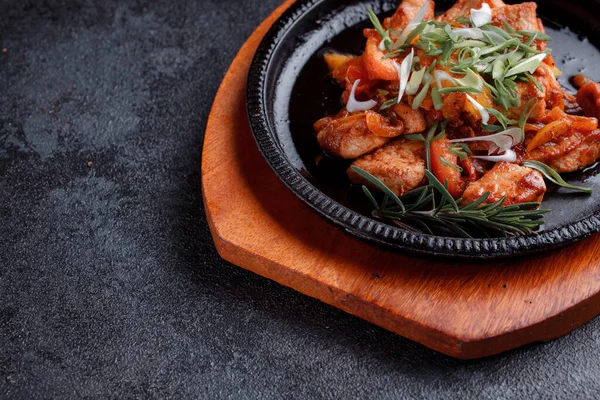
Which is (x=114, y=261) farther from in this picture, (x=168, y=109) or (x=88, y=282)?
(x=168, y=109)

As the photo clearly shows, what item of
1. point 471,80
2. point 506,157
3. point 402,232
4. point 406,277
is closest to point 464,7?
point 471,80

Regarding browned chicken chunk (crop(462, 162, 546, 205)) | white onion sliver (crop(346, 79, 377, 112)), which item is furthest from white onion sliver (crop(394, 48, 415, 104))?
browned chicken chunk (crop(462, 162, 546, 205))

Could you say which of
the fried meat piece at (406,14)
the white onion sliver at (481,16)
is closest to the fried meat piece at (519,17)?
the white onion sliver at (481,16)

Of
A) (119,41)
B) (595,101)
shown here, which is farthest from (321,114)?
(119,41)

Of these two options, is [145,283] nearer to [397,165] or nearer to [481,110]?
[397,165]

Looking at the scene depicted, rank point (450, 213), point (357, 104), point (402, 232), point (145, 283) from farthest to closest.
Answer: point (357, 104) → point (145, 283) → point (450, 213) → point (402, 232)
